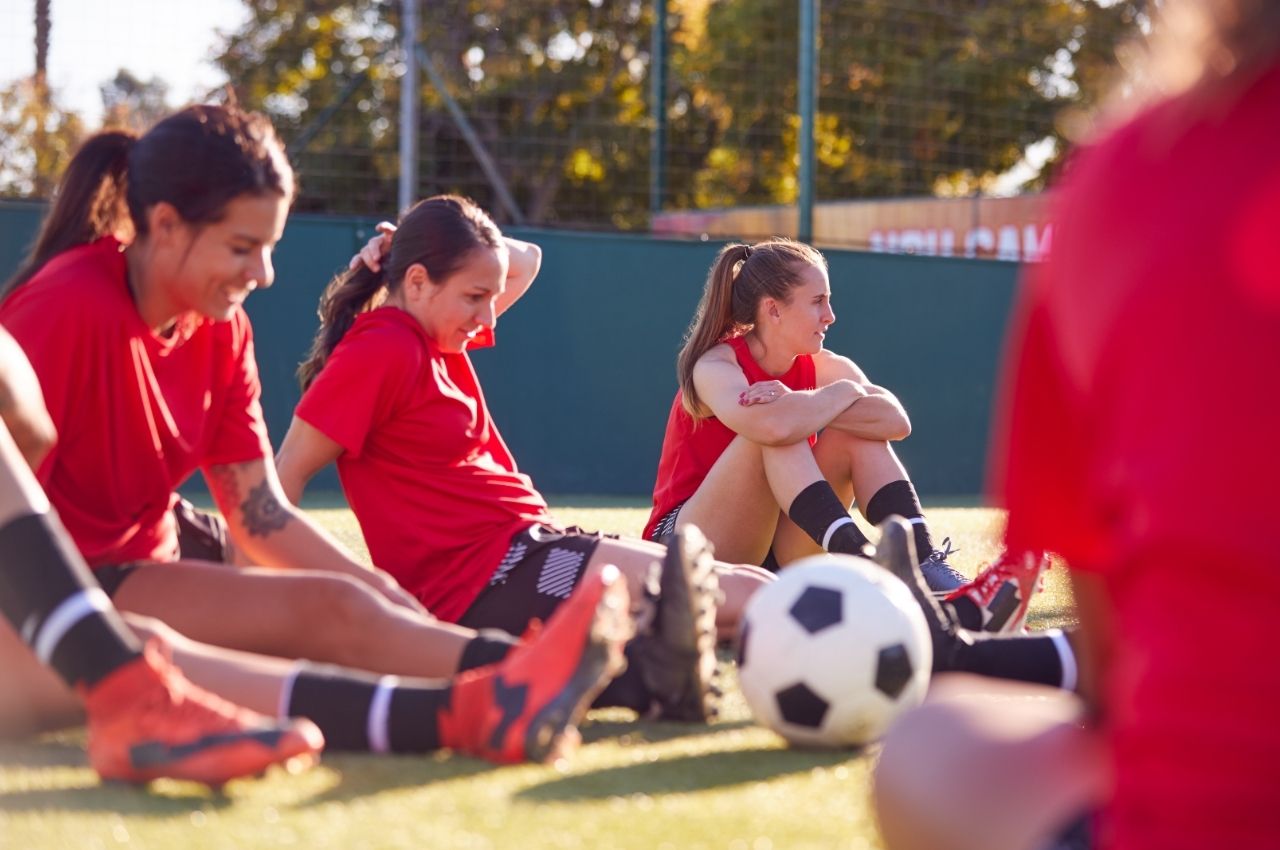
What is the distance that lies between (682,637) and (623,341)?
319 inches

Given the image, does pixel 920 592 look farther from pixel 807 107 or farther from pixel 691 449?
pixel 807 107

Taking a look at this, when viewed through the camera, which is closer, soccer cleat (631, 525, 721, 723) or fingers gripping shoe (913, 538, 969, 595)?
soccer cleat (631, 525, 721, 723)

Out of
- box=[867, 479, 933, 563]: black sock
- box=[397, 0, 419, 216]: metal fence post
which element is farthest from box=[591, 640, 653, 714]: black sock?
box=[397, 0, 419, 216]: metal fence post

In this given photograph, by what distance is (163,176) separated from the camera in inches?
121

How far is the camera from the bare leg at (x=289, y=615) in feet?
10.2

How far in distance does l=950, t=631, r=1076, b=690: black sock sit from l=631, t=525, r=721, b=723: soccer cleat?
1.91 feet

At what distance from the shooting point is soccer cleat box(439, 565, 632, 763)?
2.59 metres

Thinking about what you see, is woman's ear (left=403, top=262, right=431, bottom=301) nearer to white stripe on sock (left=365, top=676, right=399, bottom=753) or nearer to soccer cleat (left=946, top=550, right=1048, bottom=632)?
white stripe on sock (left=365, top=676, right=399, bottom=753)

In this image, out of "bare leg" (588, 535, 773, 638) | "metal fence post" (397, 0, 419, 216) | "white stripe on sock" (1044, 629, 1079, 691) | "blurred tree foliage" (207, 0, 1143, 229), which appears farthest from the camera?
"blurred tree foliage" (207, 0, 1143, 229)

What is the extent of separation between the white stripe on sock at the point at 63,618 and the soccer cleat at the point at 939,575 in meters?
2.88

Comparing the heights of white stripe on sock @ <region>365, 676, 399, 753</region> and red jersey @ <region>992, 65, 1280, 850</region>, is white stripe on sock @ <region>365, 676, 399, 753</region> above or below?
below

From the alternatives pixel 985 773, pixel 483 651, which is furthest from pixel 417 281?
pixel 985 773

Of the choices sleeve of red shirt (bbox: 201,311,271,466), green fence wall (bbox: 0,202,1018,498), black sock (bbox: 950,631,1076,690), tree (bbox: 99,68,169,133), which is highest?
tree (bbox: 99,68,169,133)

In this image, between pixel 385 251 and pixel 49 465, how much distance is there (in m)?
1.46
